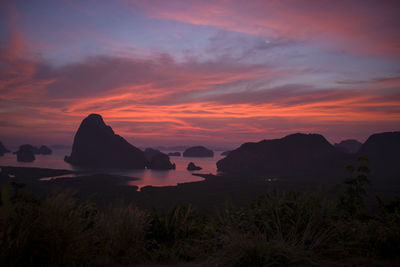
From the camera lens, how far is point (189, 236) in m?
8.03

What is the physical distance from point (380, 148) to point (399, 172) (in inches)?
1507

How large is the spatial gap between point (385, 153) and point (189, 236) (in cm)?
21374

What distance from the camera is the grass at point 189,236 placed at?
5.20 m

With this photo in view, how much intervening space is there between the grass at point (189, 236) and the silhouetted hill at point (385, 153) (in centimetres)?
18217

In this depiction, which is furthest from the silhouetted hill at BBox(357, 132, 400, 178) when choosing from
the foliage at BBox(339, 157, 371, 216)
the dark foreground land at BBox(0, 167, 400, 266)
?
the dark foreground land at BBox(0, 167, 400, 266)

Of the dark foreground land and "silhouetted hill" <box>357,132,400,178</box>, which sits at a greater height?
the dark foreground land

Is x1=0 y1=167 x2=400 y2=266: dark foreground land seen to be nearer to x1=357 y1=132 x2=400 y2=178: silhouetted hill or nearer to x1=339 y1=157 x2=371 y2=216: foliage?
x1=339 y1=157 x2=371 y2=216: foliage

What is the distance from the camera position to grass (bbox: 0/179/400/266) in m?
5.20

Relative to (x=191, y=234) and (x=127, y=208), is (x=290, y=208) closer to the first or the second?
(x=191, y=234)

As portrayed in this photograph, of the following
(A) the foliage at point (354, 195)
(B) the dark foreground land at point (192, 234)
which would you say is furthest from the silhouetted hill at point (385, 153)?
(B) the dark foreground land at point (192, 234)

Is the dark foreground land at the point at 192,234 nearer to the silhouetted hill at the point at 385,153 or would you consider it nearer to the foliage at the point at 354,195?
the foliage at the point at 354,195

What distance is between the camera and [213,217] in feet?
28.2

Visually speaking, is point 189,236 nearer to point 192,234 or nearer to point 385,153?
point 192,234

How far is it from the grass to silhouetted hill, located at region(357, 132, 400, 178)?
598 feet
